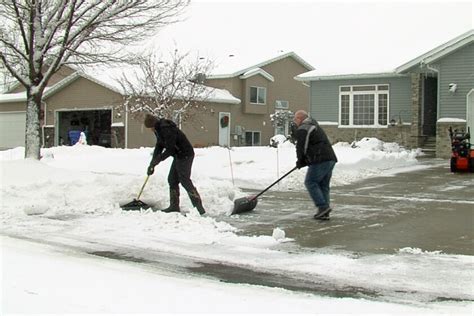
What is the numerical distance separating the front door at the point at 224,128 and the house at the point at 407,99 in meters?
8.11

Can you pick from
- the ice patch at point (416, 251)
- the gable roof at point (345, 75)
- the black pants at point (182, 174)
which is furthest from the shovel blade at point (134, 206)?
the gable roof at point (345, 75)

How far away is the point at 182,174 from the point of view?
9914 mm

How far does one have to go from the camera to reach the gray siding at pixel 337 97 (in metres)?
26.9

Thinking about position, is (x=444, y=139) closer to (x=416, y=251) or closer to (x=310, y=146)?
(x=310, y=146)

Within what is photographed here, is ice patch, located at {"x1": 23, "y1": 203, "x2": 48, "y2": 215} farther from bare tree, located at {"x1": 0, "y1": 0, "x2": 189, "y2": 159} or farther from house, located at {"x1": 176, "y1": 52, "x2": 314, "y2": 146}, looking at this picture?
house, located at {"x1": 176, "y1": 52, "x2": 314, "y2": 146}

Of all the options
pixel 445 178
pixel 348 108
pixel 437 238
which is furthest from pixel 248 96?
pixel 437 238

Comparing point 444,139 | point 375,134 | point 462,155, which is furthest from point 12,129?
point 462,155

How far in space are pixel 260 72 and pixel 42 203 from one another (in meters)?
29.9

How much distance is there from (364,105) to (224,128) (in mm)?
11176

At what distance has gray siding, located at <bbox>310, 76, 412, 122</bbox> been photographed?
2691 centimetres

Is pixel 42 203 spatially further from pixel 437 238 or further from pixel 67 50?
pixel 437 238

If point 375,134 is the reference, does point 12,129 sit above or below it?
above

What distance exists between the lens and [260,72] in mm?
39281

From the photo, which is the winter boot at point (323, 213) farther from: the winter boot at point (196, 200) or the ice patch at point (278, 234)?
the winter boot at point (196, 200)
